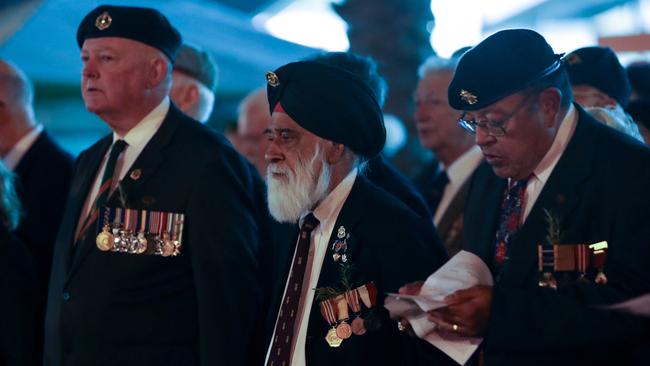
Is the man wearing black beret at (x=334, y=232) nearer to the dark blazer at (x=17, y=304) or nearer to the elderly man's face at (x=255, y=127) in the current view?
the dark blazer at (x=17, y=304)

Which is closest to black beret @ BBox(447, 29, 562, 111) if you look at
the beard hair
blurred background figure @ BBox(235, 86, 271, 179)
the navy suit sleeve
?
the beard hair

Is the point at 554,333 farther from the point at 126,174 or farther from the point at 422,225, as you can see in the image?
the point at 126,174

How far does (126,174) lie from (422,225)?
4.48 ft

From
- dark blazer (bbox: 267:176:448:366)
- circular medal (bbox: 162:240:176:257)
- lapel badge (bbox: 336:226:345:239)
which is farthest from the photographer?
circular medal (bbox: 162:240:176:257)

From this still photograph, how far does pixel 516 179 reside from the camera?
148 inches

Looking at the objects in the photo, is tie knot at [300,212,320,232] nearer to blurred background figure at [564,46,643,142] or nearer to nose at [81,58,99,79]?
nose at [81,58,99,79]

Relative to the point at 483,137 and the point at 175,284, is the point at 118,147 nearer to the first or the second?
the point at 175,284

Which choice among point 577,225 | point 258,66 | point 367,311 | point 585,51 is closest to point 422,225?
point 367,311

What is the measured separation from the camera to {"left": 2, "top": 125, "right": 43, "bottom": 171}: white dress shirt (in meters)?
5.98

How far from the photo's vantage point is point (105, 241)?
14.7ft

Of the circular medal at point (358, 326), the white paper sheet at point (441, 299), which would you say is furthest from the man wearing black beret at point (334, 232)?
the white paper sheet at point (441, 299)

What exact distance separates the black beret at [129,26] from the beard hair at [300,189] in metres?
1.21

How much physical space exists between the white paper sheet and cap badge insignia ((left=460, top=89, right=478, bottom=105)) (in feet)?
1.70

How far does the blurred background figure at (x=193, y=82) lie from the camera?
6121 mm
